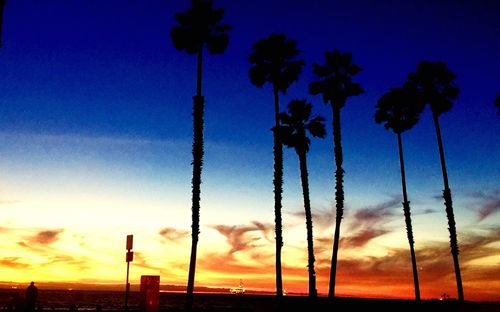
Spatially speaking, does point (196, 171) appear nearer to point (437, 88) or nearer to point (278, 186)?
point (278, 186)

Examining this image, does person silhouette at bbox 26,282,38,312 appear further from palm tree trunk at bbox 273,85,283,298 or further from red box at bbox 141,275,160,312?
palm tree trunk at bbox 273,85,283,298

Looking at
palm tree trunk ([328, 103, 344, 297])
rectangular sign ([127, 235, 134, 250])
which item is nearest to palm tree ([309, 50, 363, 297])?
palm tree trunk ([328, 103, 344, 297])

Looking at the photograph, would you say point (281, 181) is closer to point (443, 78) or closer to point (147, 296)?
point (443, 78)

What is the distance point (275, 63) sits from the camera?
42312 mm

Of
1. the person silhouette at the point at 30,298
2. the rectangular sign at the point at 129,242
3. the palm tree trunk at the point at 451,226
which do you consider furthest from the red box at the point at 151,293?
the palm tree trunk at the point at 451,226

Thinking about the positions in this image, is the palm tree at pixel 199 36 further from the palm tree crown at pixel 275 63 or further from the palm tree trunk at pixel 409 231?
the palm tree trunk at pixel 409 231

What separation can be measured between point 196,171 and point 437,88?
79.3 feet

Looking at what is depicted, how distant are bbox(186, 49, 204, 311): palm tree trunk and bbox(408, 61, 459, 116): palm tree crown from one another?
21.3m

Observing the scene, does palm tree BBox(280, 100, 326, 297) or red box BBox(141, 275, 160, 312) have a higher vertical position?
palm tree BBox(280, 100, 326, 297)

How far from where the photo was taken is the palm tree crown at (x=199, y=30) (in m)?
34.3

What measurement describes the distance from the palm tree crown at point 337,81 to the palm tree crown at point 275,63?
10.3ft

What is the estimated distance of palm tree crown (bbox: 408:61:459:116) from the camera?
4425 centimetres

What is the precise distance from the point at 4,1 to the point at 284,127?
3311 centimetres

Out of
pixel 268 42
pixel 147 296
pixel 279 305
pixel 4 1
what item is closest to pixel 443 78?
pixel 268 42
